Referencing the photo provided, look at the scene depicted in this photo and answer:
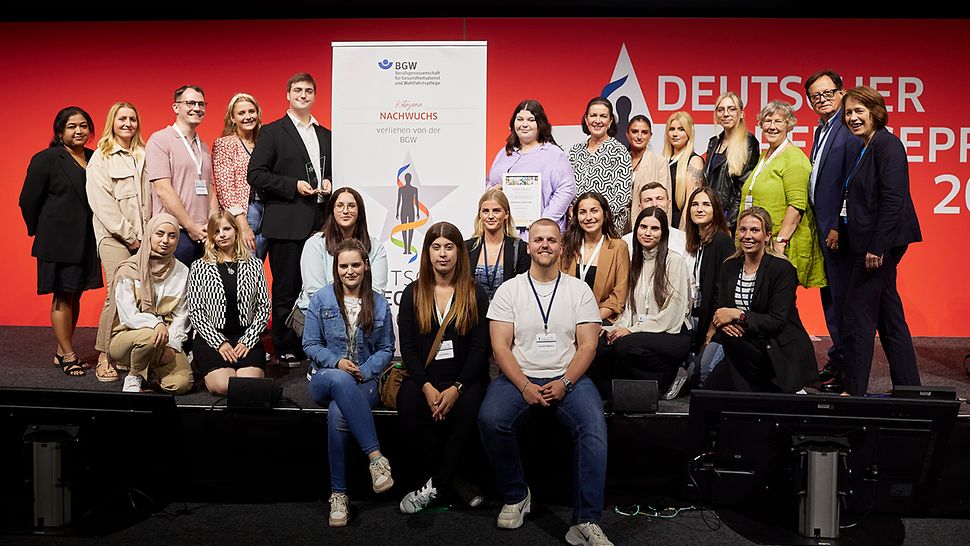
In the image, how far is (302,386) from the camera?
177 inches

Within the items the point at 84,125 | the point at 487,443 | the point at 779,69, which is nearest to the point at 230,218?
the point at 84,125

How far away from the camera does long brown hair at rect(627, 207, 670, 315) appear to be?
4289 millimetres

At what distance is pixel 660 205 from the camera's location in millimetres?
4730

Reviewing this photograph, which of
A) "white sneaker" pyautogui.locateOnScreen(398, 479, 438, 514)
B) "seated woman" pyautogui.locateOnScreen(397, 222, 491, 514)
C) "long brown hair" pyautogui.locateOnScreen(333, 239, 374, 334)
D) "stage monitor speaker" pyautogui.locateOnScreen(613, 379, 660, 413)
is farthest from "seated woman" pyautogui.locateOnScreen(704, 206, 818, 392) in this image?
"long brown hair" pyautogui.locateOnScreen(333, 239, 374, 334)

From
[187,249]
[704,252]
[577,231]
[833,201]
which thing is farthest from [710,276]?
[187,249]

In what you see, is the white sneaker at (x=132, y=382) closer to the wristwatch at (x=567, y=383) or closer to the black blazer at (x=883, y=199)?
the wristwatch at (x=567, y=383)

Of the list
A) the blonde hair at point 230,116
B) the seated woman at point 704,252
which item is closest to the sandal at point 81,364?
the blonde hair at point 230,116

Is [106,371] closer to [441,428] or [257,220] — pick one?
[257,220]

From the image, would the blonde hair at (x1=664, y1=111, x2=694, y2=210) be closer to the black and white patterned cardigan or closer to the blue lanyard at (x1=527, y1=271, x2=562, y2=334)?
the blue lanyard at (x1=527, y1=271, x2=562, y2=334)

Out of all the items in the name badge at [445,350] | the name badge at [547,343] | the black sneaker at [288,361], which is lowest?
the black sneaker at [288,361]

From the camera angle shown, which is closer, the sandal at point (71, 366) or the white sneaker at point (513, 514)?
the white sneaker at point (513, 514)

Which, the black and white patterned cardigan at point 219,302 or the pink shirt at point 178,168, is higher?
the pink shirt at point 178,168

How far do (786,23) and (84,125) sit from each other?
4959mm

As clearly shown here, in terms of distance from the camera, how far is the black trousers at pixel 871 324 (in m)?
4.11
